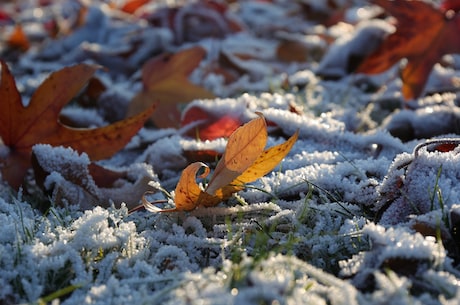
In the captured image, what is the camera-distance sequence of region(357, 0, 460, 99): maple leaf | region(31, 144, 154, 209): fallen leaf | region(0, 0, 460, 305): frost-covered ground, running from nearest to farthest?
region(0, 0, 460, 305): frost-covered ground
region(31, 144, 154, 209): fallen leaf
region(357, 0, 460, 99): maple leaf

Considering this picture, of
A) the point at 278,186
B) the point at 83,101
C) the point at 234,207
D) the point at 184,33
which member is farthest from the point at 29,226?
the point at 184,33

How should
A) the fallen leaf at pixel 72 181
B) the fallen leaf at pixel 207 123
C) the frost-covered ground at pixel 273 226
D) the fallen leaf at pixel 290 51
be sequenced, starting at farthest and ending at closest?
the fallen leaf at pixel 290 51 < the fallen leaf at pixel 207 123 < the fallen leaf at pixel 72 181 < the frost-covered ground at pixel 273 226

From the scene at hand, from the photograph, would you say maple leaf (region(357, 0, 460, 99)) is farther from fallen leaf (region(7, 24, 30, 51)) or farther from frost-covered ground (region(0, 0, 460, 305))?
fallen leaf (region(7, 24, 30, 51))

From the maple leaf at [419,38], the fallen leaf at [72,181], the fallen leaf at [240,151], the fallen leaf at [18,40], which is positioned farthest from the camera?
the fallen leaf at [18,40]

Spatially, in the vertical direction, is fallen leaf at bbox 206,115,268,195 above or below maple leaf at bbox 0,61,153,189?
above

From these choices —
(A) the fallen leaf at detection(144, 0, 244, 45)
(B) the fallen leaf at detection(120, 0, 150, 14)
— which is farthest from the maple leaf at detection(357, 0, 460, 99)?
(B) the fallen leaf at detection(120, 0, 150, 14)

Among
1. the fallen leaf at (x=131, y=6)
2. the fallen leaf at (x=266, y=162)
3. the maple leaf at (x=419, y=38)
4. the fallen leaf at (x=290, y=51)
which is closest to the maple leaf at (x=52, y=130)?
the fallen leaf at (x=266, y=162)

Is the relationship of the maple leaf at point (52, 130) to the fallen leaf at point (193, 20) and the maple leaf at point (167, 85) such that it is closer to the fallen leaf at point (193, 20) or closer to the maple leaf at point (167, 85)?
the maple leaf at point (167, 85)
